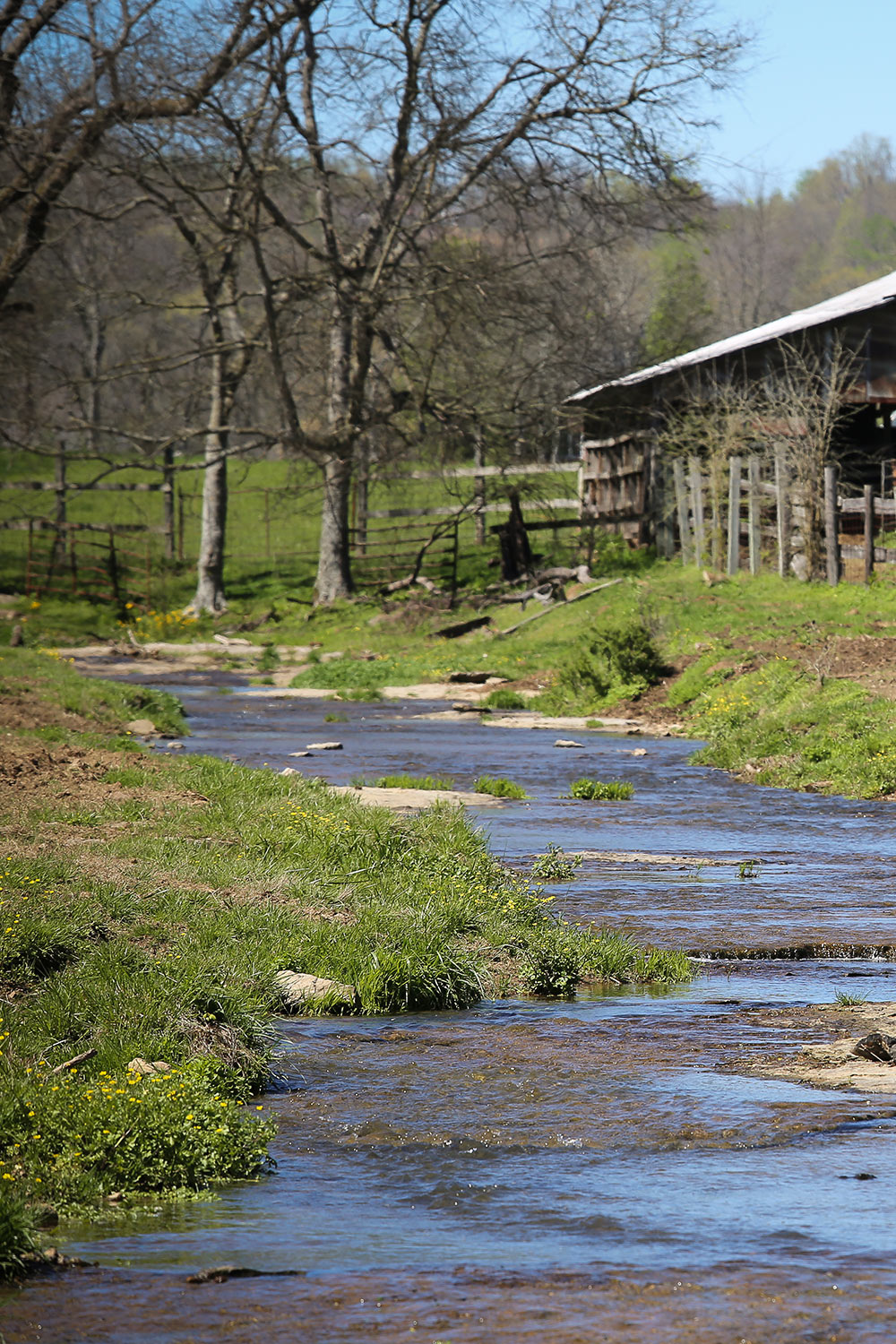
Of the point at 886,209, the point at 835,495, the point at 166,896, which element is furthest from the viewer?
the point at 886,209

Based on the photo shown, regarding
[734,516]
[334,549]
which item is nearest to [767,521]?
[734,516]

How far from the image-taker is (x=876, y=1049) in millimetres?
6367

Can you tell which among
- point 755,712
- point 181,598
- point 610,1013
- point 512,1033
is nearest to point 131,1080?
point 512,1033

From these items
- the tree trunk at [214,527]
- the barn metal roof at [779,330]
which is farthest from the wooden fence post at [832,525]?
the tree trunk at [214,527]

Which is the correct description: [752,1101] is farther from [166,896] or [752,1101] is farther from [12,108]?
[12,108]

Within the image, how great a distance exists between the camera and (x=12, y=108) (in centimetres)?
3075

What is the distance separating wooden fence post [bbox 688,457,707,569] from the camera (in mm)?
30172

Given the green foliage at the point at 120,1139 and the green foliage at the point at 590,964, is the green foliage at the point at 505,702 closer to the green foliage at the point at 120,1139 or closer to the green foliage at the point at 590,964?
the green foliage at the point at 590,964

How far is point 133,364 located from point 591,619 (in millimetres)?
12367

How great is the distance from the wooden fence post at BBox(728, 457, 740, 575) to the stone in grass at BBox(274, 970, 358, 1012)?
21.6m

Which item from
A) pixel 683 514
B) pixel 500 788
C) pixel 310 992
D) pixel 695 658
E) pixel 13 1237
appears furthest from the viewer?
pixel 683 514

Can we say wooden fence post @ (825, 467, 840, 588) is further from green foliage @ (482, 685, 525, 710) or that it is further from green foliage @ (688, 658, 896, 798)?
green foliage @ (688, 658, 896, 798)

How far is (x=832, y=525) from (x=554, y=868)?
16.7 m

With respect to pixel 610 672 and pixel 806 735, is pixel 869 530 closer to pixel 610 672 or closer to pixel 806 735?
pixel 610 672
